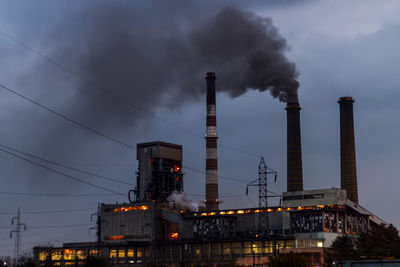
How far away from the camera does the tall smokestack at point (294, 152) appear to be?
12838 cm

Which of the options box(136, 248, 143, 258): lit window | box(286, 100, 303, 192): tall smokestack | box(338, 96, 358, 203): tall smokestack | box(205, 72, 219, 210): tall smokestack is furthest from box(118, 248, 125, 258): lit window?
box(338, 96, 358, 203): tall smokestack

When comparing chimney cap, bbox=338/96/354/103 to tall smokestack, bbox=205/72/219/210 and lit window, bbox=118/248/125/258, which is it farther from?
lit window, bbox=118/248/125/258

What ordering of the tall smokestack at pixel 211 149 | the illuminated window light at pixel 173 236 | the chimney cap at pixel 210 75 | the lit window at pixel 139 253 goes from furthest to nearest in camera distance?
the chimney cap at pixel 210 75 → the tall smokestack at pixel 211 149 → the illuminated window light at pixel 173 236 → the lit window at pixel 139 253

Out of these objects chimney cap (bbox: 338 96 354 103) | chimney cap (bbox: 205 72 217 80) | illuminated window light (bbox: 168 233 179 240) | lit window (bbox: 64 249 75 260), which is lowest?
lit window (bbox: 64 249 75 260)

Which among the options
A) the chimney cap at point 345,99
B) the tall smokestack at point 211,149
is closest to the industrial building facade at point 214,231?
the tall smokestack at point 211,149

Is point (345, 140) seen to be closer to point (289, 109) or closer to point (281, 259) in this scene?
point (289, 109)

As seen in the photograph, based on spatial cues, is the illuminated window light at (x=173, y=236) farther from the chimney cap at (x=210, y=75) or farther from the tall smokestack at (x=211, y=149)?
the chimney cap at (x=210, y=75)

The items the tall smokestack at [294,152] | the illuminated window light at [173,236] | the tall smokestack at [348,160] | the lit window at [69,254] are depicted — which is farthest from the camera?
the tall smokestack at [348,160]

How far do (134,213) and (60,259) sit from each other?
1902 cm

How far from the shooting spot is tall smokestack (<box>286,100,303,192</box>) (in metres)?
128

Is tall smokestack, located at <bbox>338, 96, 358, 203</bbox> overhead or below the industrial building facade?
overhead

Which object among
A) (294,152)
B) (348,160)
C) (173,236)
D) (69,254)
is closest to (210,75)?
(294,152)

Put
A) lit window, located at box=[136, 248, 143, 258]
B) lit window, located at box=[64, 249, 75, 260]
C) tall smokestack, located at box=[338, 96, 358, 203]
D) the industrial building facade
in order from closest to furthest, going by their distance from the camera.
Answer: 1. the industrial building facade
2. lit window, located at box=[136, 248, 143, 258]
3. lit window, located at box=[64, 249, 75, 260]
4. tall smokestack, located at box=[338, 96, 358, 203]

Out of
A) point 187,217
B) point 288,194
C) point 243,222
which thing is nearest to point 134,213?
point 187,217
